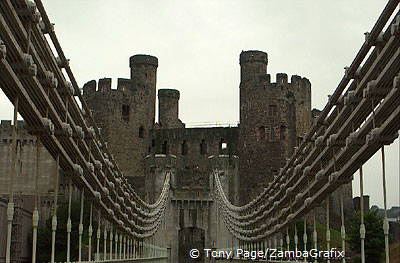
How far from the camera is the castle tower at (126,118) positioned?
131ft

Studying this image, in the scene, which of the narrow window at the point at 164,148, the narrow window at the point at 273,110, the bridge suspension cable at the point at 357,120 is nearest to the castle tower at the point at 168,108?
the narrow window at the point at 164,148

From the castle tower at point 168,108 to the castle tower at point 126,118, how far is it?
2670 millimetres

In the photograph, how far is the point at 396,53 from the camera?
17.6 feet

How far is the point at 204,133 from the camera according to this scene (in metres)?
40.9

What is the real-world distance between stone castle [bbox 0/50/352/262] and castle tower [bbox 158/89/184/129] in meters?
1.93

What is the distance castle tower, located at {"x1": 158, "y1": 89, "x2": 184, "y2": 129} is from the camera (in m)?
45.1

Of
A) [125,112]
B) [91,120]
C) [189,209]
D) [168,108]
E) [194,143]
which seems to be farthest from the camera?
[168,108]

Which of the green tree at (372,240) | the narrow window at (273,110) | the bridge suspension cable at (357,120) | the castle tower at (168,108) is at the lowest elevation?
the green tree at (372,240)

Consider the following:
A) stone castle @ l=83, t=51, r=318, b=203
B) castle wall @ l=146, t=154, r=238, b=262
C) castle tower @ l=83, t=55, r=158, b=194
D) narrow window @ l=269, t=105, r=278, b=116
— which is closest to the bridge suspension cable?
castle wall @ l=146, t=154, r=238, b=262

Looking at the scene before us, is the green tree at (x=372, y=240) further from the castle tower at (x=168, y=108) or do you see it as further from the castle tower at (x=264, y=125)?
the castle tower at (x=168, y=108)

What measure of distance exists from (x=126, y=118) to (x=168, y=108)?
5009mm

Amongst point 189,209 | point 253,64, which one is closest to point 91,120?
point 189,209

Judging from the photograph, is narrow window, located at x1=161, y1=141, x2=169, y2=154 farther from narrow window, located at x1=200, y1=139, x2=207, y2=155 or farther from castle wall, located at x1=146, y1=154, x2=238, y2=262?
castle wall, located at x1=146, y1=154, x2=238, y2=262

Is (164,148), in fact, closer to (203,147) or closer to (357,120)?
(203,147)
